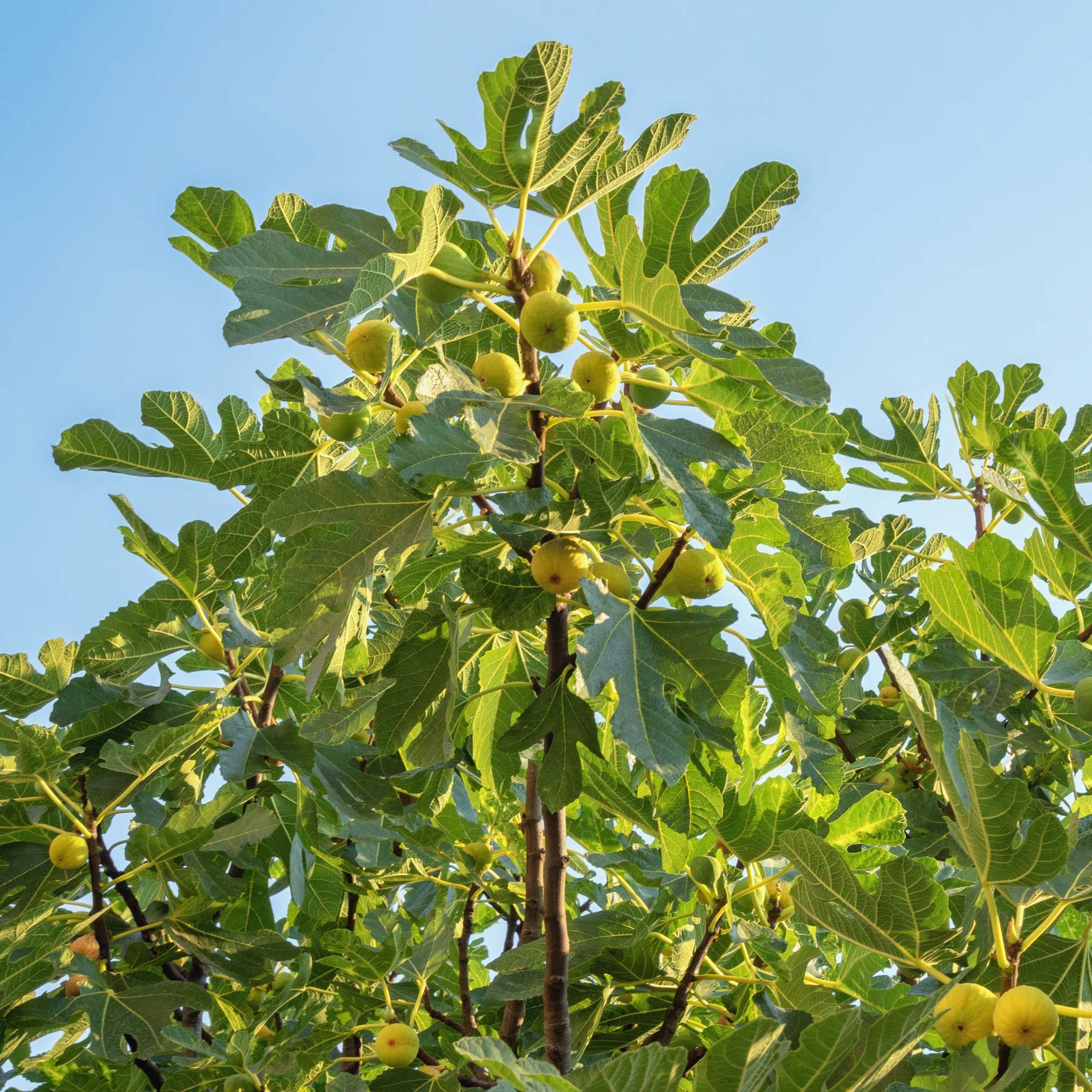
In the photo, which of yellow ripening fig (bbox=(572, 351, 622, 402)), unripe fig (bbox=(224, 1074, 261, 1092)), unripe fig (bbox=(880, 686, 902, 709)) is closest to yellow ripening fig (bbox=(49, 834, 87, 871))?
unripe fig (bbox=(224, 1074, 261, 1092))

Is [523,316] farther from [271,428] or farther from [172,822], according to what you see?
[172,822]

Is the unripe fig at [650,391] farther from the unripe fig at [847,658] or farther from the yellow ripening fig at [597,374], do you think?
the unripe fig at [847,658]

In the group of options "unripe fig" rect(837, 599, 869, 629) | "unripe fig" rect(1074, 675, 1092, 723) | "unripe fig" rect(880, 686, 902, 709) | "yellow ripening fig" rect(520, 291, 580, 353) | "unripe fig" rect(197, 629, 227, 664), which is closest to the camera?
"yellow ripening fig" rect(520, 291, 580, 353)

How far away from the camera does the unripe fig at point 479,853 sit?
8.45 feet

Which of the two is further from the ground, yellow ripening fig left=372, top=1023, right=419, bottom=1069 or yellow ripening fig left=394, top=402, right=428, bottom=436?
yellow ripening fig left=394, top=402, right=428, bottom=436

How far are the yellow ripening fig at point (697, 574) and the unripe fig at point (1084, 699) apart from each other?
82 cm

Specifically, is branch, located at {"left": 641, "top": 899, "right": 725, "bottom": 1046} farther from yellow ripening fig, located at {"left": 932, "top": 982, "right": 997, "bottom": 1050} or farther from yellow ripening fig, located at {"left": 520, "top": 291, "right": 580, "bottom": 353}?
yellow ripening fig, located at {"left": 520, "top": 291, "right": 580, "bottom": 353}

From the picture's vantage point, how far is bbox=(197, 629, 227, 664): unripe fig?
2.57m

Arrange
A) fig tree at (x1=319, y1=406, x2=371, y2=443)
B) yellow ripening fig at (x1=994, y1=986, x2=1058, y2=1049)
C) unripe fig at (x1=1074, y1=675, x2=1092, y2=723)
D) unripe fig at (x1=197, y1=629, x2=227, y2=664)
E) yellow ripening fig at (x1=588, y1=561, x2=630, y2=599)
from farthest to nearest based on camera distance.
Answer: unripe fig at (x1=197, y1=629, x2=227, y2=664)
unripe fig at (x1=1074, y1=675, x2=1092, y2=723)
fig tree at (x1=319, y1=406, x2=371, y2=443)
yellow ripening fig at (x1=588, y1=561, x2=630, y2=599)
yellow ripening fig at (x1=994, y1=986, x2=1058, y2=1049)

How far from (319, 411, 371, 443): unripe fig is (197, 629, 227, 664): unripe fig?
861 millimetres

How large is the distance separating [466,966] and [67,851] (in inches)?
37.7

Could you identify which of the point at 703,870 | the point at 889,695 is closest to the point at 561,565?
the point at 703,870

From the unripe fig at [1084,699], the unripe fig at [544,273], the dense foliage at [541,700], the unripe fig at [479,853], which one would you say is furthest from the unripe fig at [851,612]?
the unripe fig at [544,273]

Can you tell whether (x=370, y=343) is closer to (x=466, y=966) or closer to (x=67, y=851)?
(x=67, y=851)
